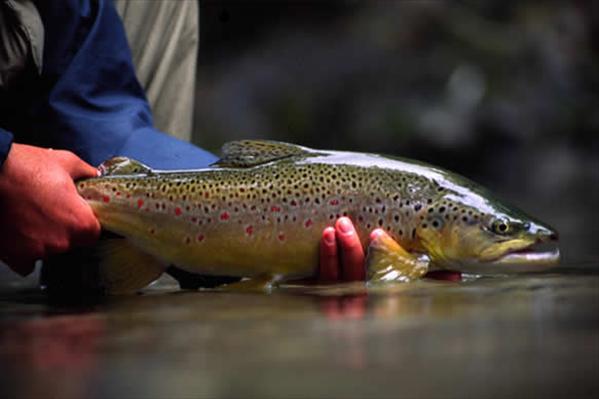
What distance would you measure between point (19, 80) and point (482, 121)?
5.42 metres

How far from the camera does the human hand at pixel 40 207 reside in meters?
1.90

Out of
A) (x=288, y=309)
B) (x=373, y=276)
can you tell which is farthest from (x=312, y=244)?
(x=288, y=309)

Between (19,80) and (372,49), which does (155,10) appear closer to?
(19,80)

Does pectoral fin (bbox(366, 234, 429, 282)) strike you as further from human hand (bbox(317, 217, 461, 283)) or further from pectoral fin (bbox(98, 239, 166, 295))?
pectoral fin (bbox(98, 239, 166, 295))

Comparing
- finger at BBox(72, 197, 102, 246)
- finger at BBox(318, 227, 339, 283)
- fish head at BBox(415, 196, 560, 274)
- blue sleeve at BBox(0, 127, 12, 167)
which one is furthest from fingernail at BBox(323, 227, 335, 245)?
blue sleeve at BBox(0, 127, 12, 167)

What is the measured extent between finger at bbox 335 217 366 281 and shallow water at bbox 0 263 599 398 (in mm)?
76

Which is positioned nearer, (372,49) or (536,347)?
(536,347)

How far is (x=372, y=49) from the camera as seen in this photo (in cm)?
819

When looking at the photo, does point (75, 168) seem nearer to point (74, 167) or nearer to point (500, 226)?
point (74, 167)

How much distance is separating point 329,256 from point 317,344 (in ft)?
2.10

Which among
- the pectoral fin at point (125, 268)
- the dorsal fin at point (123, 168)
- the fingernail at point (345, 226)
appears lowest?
the pectoral fin at point (125, 268)

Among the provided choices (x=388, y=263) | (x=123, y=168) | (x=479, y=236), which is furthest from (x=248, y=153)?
(x=479, y=236)

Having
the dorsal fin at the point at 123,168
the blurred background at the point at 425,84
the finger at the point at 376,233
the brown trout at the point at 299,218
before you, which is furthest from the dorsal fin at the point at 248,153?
the blurred background at the point at 425,84

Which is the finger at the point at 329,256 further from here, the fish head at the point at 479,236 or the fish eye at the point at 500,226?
the fish eye at the point at 500,226
